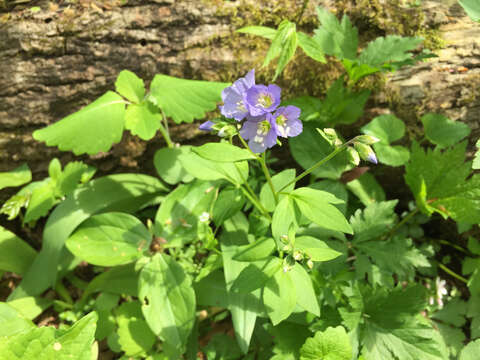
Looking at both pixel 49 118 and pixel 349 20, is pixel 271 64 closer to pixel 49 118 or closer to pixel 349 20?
pixel 349 20

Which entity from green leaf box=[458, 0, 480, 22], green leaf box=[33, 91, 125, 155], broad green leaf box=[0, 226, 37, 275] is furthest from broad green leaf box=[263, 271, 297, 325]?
broad green leaf box=[0, 226, 37, 275]

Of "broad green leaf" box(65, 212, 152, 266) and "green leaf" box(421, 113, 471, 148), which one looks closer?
"broad green leaf" box(65, 212, 152, 266)

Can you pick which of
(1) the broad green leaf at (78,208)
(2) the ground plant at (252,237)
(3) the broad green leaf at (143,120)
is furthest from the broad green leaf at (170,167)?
(3) the broad green leaf at (143,120)

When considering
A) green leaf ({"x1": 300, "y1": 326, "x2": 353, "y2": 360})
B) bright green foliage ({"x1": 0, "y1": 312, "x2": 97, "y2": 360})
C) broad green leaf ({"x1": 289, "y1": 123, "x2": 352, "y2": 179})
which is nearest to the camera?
bright green foliage ({"x1": 0, "y1": 312, "x2": 97, "y2": 360})

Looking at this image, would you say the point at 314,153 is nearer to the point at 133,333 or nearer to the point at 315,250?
the point at 315,250

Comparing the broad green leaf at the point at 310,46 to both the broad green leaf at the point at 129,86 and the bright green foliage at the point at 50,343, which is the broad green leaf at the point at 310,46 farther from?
the bright green foliage at the point at 50,343

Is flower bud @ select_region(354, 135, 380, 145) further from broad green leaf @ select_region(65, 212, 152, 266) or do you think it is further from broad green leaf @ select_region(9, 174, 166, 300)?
broad green leaf @ select_region(9, 174, 166, 300)

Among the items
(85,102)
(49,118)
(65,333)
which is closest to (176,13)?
(85,102)

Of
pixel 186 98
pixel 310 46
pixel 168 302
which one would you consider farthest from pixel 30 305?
pixel 310 46
